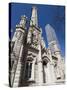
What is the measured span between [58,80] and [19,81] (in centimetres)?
41

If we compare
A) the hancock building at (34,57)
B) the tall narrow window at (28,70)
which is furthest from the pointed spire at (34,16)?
the tall narrow window at (28,70)

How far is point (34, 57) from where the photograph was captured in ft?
8.71

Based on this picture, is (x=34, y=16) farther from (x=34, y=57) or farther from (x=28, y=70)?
(x=28, y=70)

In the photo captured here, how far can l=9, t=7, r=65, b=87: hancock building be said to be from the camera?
2596 millimetres

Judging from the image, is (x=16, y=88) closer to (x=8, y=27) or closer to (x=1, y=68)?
(x=1, y=68)

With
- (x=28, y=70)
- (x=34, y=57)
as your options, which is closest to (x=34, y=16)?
(x=34, y=57)

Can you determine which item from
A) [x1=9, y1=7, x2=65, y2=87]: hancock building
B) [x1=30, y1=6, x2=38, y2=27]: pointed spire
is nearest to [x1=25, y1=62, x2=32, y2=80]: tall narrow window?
[x1=9, y1=7, x2=65, y2=87]: hancock building

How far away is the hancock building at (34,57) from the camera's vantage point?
2596mm

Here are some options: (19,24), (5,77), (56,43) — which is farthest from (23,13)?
(5,77)

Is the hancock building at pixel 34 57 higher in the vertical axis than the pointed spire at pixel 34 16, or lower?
lower

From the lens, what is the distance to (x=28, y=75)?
2.62 m

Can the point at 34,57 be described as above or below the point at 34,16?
below

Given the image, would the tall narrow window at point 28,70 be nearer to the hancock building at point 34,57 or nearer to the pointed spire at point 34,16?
the hancock building at point 34,57

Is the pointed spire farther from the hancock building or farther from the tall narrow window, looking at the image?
the tall narrow window
